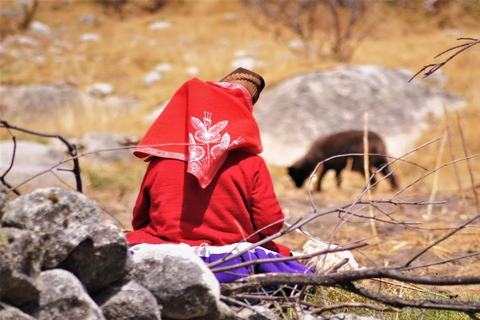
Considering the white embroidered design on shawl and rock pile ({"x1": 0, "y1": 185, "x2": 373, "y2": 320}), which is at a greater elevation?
the white embroidered design on shawl

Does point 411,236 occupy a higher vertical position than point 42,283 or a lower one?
lower

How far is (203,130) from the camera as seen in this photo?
10.3 feet

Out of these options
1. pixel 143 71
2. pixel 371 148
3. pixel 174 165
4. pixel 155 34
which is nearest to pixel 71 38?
pixel 155 34

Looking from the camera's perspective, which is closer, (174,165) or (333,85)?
(174,165)

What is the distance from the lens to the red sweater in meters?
3.14

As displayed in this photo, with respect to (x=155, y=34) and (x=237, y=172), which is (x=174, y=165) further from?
(x=155, y=34)

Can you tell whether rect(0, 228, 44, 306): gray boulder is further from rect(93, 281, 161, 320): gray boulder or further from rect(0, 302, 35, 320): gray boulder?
rect(93, 281, 161, 320): gray boulder

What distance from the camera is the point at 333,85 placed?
45.7 ft

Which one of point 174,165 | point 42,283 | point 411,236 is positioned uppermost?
point 174,165

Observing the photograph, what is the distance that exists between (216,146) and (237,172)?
16cm

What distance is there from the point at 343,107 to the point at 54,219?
1164 cm

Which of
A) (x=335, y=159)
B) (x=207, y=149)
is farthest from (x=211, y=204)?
(x=335, y=159)

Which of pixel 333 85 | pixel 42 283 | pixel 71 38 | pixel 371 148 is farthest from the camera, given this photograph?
pixel 71 38

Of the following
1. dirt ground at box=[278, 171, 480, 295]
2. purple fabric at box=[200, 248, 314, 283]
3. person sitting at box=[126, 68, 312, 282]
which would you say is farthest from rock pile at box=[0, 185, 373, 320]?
dirt ground at box=[278, 171, 480, 295]
